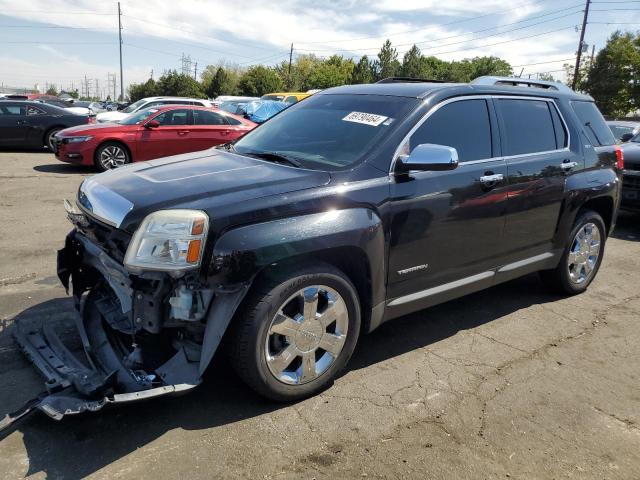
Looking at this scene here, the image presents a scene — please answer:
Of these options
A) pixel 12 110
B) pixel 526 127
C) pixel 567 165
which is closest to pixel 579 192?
pixel 567 165

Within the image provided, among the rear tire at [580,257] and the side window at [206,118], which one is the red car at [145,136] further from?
the rear tire at [580,257]

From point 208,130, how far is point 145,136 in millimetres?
1447

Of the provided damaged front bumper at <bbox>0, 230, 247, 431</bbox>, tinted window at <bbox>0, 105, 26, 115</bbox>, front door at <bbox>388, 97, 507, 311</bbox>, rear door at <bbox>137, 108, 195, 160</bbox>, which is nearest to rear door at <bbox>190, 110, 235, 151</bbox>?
rear door at <bbox>137, 108, 195, 160</bbox>

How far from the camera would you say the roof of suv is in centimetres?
375

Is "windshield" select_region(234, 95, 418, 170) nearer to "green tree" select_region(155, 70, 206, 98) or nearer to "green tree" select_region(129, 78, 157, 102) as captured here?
"green tree" select_region(155, 70, 206, 98)

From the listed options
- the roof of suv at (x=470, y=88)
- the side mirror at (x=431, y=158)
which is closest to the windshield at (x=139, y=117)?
the roof of suv at (x=470, y=88)

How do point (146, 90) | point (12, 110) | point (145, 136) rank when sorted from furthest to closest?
point (146, 90), point (12, 110), point (145, 136)

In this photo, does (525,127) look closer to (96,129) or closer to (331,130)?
(331,130)

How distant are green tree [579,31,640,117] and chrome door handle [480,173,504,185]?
39494mm

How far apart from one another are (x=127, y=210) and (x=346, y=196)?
3.99ft

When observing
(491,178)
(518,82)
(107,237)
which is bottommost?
(107,237)

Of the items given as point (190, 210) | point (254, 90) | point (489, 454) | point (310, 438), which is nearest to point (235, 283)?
point (190, 210)

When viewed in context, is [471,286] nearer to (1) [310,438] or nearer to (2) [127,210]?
(1) [310,438]

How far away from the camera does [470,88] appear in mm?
3910
